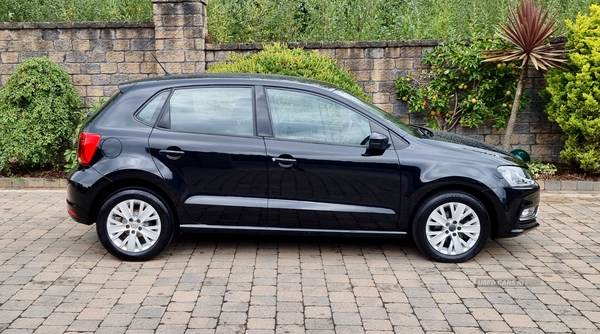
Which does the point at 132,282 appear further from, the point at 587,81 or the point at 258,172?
the point at 587,81

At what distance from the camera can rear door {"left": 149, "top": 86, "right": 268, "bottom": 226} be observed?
18.5 feet

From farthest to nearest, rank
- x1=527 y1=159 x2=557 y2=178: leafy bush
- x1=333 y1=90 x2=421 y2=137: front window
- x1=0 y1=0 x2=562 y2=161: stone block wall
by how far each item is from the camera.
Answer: x1=0 y1=0 x2=562 y2=161: stone block wall → x1=527 y1=159 x2=557 y2=178: leafy bush → x1=333 y1=90 x2=421 y2=137: front window

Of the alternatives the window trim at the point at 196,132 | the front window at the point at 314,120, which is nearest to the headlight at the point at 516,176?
the front window at the point at 314,120

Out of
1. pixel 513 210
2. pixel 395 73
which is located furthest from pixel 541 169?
pixel 513 210

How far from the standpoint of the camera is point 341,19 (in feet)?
35.3

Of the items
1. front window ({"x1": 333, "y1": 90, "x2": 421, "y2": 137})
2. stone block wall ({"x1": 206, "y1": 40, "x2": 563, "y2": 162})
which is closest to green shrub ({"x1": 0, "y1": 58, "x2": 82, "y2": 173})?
stone block wall ({"x1": 206, "y1": 40, "x2": 563, "y2": 162})

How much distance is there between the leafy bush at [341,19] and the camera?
10.5 metres

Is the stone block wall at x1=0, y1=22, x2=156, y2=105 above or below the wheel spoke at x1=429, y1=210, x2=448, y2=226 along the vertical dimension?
above

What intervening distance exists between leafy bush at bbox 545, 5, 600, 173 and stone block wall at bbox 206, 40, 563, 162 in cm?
63

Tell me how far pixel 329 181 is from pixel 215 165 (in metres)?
1.04

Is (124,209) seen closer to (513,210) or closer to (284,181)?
(284,181)

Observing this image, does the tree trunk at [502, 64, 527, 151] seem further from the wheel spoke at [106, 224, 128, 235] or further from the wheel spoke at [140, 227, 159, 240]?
the wheel spoke at [106, 224, 128, 235]

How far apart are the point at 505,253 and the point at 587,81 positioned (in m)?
4.01

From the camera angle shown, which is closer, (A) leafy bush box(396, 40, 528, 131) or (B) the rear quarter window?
(B) the rear quarter window
